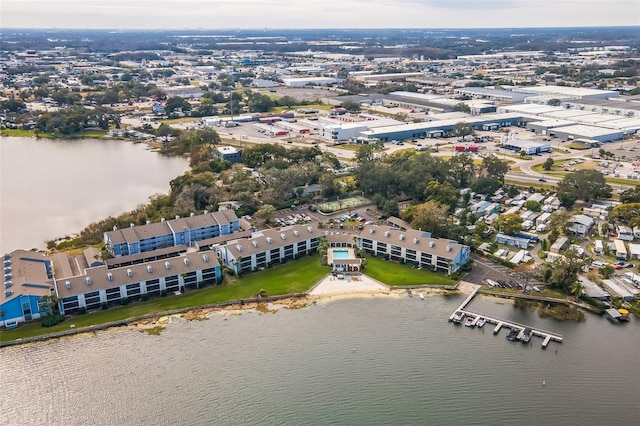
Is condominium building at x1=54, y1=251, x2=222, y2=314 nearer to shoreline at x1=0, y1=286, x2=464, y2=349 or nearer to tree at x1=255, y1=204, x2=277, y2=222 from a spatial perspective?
shoreline at x1=0, y1=286, x2=464, y2=349

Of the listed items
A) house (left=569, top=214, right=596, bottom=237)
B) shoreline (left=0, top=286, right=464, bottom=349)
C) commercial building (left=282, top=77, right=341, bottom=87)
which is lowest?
shoreline (left=0, top=286, right=464, bottom=349)

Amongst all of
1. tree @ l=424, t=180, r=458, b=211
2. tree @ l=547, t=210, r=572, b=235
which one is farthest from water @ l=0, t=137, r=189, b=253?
tree @ l=547, t=210, r=572, b=235

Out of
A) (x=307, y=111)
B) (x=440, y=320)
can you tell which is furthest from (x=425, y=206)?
(x=307, y=111)

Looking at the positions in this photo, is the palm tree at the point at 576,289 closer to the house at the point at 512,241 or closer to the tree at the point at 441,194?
the house at the point at 512,241

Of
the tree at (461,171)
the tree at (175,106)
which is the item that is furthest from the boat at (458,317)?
the tree at (175,106)

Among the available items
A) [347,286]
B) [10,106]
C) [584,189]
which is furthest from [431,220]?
[10,106]

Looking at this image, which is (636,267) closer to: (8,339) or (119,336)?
(119,336)
